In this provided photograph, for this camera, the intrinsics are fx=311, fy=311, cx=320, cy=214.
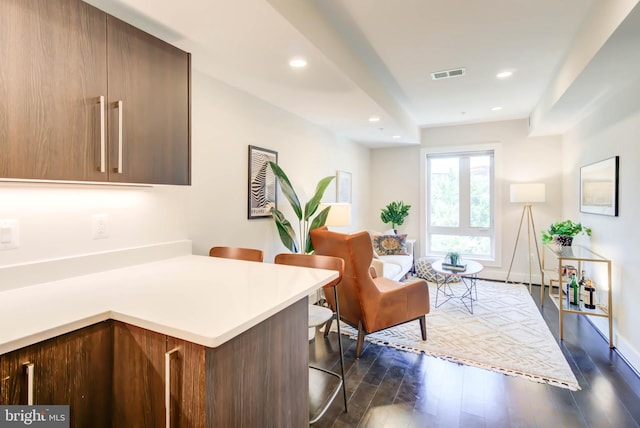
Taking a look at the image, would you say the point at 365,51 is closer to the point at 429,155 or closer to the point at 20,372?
the point at 20,372

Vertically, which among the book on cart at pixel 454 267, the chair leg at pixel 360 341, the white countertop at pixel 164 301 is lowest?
the chair leg at pixel 360 341

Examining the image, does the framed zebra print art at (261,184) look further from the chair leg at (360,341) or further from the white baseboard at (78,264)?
Result: the chair leg at (360,341)

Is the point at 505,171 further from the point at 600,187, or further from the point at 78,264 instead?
the point at 78,264

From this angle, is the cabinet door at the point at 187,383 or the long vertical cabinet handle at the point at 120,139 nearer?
the cabinet door at the point at 187,383

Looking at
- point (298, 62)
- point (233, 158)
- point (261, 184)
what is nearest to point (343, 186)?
point (261, 184)

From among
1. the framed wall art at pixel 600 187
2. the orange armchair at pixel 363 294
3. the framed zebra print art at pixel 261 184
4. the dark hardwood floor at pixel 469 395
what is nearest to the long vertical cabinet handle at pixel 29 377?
the dark hardwood floor at pixel 469 395

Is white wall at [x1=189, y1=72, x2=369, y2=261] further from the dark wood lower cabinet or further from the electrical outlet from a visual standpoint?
the dark wood lower cabinet

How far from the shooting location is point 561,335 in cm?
296

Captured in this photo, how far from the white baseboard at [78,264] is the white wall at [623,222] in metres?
3.53

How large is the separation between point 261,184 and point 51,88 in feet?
6.21

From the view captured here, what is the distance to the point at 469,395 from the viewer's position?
6.94 ft

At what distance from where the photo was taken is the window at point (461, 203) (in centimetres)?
532

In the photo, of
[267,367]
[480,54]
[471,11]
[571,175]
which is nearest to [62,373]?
[267,367]

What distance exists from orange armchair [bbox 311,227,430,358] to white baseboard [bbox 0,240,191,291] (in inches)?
45.6
